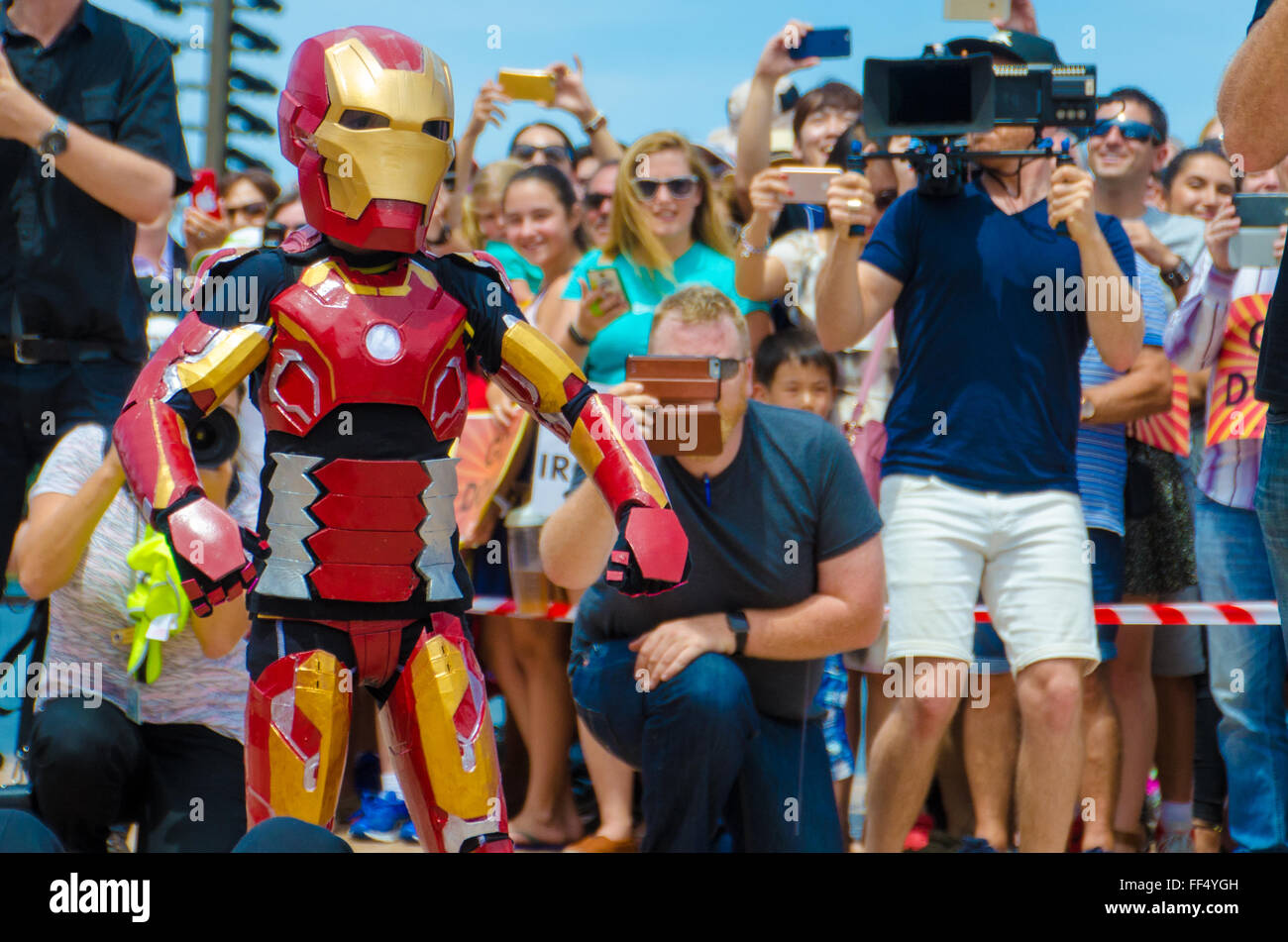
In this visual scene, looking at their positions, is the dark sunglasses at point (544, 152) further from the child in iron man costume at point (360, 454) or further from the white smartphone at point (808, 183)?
the child in iron man costume at point (360, 454)

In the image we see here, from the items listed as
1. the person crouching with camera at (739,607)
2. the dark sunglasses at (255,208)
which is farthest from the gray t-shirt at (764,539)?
the dark sunglasses at (255,208)

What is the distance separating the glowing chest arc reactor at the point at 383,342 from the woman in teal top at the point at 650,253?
1.58m

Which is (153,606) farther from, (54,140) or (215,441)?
(54,140)

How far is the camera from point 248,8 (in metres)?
9.01

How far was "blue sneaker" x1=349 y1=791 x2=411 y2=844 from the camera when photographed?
15.0 ft

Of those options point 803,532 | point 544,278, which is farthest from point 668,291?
point 803,532

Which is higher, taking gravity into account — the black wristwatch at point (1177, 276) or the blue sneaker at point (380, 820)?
the black wristwatch at point (1177, 276)

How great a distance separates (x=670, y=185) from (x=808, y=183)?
0.47m

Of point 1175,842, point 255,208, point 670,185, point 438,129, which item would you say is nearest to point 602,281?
point 670,185

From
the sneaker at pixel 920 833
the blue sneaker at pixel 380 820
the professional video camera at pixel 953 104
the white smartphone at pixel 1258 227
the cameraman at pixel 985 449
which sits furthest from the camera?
the blue sneaker at pixel 380 820

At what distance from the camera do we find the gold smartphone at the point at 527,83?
5.40m

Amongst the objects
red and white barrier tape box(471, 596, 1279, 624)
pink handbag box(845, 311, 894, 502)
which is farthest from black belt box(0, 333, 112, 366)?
pink handbag box(845, 311, 894, 502)

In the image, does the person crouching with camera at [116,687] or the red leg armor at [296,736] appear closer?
the red leg armor at [296,736]

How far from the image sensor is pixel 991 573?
383 centimetres
